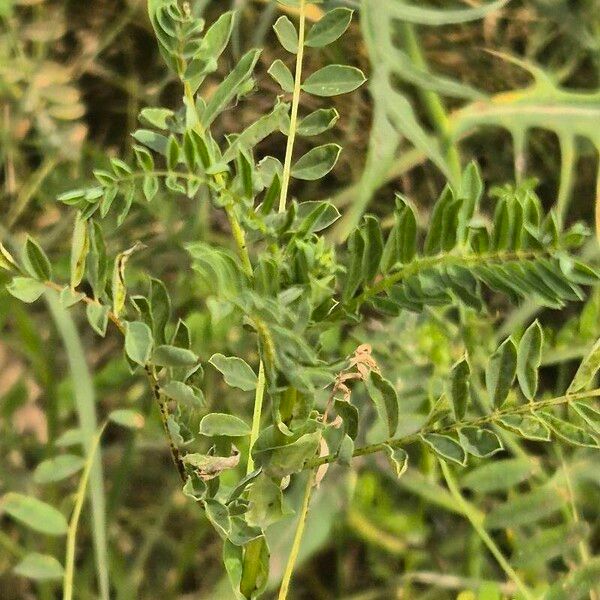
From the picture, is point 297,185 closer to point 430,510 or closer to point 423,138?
point 423,138

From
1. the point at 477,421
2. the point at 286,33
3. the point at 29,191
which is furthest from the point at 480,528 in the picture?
the point at 29,191

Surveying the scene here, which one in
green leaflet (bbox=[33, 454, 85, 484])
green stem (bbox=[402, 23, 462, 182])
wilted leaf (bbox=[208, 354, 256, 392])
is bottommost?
green leaflet (bbox=[33, 454, 85, 484])

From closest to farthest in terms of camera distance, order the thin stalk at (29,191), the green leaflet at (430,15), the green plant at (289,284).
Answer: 1. the green plant at (289,284)
2. the green leaflet at (430,15)
3. the thin stalk at (29,191)

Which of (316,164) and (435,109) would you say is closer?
A: (316,164)

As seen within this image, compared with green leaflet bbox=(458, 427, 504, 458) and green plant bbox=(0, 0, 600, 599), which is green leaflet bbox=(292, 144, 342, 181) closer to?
green plant bbox=(0, 0, 600, 599)

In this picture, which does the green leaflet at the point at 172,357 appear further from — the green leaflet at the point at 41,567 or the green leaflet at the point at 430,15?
the green leaflet at the point at 430,15

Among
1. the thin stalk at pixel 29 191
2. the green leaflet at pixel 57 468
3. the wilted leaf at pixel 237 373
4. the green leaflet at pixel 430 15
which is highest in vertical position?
the green leaflet at pixel 430 15

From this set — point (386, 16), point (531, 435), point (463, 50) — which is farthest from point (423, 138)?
point (531, 435)

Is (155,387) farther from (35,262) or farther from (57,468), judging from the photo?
(57,468)

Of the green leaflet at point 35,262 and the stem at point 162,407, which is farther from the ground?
the green leaflet at point 35,262

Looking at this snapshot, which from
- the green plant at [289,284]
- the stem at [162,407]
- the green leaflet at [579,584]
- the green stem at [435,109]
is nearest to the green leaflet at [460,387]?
the green plant at [289,284]

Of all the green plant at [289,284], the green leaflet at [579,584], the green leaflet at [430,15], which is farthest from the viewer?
the green leaflet at [430,15]

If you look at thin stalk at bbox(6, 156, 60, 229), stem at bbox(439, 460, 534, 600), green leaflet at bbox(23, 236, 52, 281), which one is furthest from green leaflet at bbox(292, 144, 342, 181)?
thin stalk at bbox(6, 156, 60, 229)
